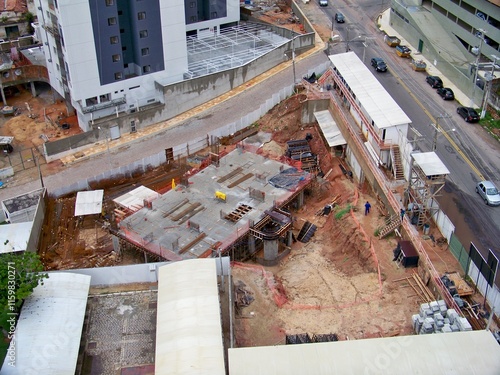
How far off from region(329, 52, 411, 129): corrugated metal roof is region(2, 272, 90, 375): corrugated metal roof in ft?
103

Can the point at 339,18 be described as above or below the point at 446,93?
above

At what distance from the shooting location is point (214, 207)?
5791cm

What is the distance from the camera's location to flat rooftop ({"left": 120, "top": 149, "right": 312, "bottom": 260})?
2096 inches

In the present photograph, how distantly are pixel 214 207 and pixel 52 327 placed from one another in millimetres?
21343

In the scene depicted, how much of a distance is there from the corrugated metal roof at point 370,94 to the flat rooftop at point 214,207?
929cm

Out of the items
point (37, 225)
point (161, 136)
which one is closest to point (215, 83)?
point (161, 136)

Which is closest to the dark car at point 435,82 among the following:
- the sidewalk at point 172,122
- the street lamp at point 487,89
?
the street lamp at point 487,89

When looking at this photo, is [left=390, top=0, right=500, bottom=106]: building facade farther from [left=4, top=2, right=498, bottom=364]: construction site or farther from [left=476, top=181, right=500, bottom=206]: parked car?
[left=4, top=2, right=498, bottom=364]: construction site

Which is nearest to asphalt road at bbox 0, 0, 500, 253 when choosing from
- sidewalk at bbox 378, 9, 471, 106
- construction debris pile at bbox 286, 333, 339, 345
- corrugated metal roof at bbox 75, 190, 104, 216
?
sidewalk at bbox 378, 9, 471, 106

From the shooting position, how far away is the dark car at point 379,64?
76562mm

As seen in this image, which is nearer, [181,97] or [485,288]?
[485,288]

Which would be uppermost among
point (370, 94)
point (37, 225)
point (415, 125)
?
point (370, 94)

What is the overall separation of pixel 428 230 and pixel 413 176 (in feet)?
18.5

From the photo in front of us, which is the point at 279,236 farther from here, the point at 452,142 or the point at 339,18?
the point at 339,18
